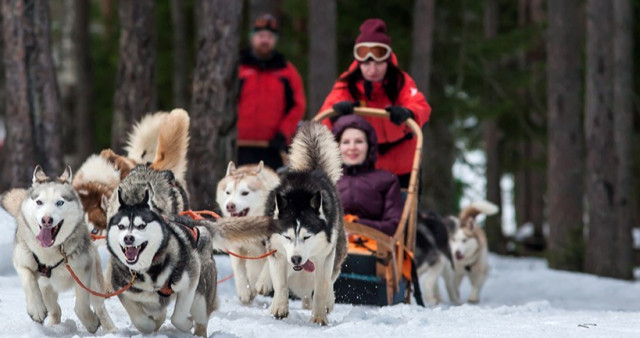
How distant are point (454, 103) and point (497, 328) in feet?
32.0

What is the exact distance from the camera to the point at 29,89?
9.06m

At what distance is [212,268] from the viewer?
5207mm

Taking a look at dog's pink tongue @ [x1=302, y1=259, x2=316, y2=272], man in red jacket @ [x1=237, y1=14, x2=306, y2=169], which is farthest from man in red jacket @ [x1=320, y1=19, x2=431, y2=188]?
dog's pink tongue @ [x1=302, y1=259, x2=316, y2=272]

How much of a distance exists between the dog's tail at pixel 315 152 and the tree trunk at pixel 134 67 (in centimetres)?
597

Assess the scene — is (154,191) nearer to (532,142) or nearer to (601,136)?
(601,136)

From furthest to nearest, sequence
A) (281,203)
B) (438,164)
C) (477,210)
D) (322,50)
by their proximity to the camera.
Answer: (438,164) → (322,50) → (477,210) → (281,203)

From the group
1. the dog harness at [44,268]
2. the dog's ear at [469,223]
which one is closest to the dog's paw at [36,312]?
the dog harness at [44,268]

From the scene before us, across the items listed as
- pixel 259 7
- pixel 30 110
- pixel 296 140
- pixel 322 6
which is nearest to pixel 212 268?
pixel 296 140

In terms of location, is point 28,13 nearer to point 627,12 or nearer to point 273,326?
point 273,326

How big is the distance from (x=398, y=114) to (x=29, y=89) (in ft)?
12.3

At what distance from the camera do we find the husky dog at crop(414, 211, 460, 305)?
9633 mm

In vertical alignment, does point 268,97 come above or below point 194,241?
above

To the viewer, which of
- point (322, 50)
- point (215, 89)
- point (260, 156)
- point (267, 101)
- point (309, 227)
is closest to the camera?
point (309, 227)

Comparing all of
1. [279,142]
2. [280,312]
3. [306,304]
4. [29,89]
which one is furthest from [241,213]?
[279,142]
